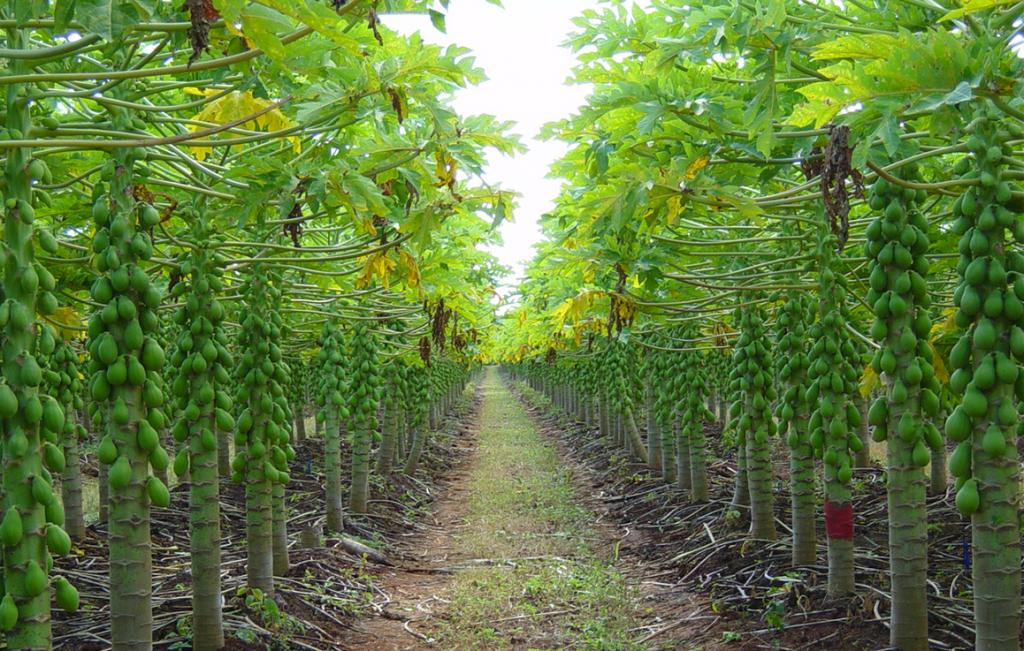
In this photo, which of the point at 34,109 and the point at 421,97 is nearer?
the point at 421,97

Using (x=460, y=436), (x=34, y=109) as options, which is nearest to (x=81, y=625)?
(x=34, y=109)

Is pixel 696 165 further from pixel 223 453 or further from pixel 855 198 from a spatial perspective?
pixel 223 453

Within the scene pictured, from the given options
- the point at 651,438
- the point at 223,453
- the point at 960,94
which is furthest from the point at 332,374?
the point at 960,94

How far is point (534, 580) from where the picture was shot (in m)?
8.58

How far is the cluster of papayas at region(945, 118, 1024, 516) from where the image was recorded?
3.71 metres

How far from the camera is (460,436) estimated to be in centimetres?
2455

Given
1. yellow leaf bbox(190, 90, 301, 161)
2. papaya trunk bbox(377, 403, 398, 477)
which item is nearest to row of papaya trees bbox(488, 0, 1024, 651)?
yellow leaf bbox(190, 90, 301, 161)

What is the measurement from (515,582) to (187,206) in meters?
5.16

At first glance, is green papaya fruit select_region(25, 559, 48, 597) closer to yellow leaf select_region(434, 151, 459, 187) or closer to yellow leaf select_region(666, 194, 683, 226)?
yellow leaf select_region(434, 151, 459, 187)

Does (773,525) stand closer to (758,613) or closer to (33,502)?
(758,613)

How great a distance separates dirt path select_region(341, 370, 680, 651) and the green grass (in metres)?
0.01

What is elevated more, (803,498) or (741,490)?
(803,498)

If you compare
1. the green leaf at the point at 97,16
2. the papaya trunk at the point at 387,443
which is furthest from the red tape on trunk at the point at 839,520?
the papaya trunk at the point at 387,443

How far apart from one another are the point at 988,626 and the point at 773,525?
4.45 m
